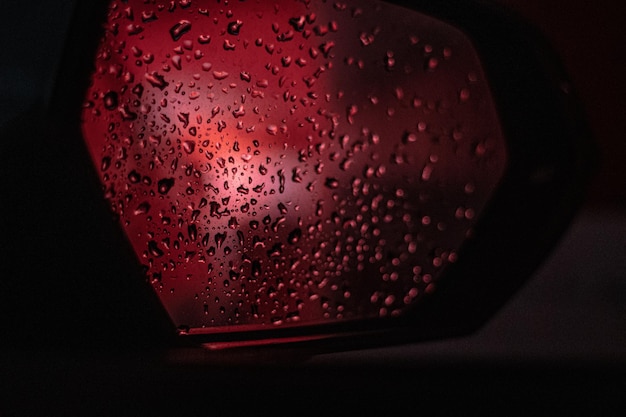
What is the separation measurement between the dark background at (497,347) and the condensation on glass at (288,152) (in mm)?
75

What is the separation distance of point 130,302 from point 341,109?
0.43 meters

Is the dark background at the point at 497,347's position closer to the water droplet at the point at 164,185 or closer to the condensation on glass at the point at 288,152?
the condensation on glass at the point at 288,152

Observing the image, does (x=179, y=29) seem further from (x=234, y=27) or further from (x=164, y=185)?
(x=164, y=185)

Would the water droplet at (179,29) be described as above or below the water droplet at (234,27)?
above

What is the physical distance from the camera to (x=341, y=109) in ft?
3.26

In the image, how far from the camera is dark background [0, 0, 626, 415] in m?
0.92

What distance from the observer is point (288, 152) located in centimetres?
104

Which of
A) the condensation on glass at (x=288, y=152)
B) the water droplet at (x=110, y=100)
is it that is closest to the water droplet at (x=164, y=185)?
the condensation on glass at (x=288, y=152)

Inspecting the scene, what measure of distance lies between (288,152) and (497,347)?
387 millimetres

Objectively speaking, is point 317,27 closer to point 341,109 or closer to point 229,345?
point 341,109

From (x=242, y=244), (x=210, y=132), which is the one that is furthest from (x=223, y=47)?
(x=242, y=244)

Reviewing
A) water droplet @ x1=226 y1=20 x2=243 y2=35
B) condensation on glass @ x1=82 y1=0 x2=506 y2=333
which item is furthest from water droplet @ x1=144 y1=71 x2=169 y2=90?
water droplet @ x1=226 y1=20 x2=243 y2=35

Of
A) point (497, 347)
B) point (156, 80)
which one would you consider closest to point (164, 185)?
point (156, 80)

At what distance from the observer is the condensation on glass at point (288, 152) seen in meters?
0.96
